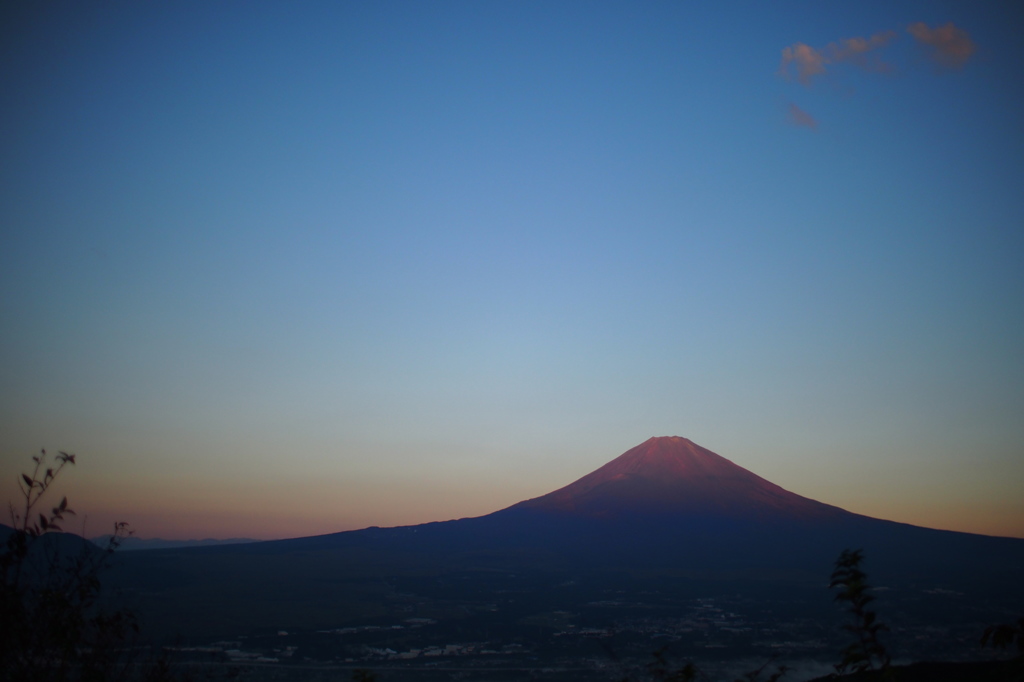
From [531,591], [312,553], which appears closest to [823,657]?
[531,591]

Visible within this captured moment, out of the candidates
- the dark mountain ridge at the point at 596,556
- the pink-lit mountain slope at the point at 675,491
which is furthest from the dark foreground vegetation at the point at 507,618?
the pink-lit mountain slope at the point at 675,491

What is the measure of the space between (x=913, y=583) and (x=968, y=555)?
19.6 m

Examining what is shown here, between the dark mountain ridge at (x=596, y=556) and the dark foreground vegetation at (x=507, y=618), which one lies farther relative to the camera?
the dark mountain ridge at (x=596, y=556)

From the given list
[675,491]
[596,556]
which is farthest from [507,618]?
[675,491]

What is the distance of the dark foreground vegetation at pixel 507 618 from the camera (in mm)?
29547

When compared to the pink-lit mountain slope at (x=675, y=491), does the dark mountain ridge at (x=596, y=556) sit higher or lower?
lower

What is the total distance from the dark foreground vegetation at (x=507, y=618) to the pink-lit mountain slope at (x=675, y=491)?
1875cm

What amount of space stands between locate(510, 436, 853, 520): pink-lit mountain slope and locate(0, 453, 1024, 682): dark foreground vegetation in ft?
61.5

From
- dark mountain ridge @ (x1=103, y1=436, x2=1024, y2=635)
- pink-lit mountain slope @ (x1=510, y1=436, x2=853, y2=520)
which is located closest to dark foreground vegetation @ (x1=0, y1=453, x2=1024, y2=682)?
dark mountain ridge @ (x1=103, y1=436, x2=1024, y2=635)

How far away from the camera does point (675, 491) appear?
80.1 meters

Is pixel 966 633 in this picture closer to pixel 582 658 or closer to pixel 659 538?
pixel 582 658

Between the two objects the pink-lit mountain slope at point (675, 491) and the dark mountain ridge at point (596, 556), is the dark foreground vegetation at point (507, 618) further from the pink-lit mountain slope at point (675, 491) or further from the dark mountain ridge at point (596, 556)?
the pink-lit mountain slope at point (675, 491)

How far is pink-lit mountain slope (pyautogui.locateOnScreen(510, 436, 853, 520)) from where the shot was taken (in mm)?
75438

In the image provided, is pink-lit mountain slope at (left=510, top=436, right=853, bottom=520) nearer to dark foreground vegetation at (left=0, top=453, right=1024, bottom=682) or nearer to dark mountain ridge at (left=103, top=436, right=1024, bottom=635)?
dark mountain ridge at (left=103, top=436, right=1024, bottom=635)
